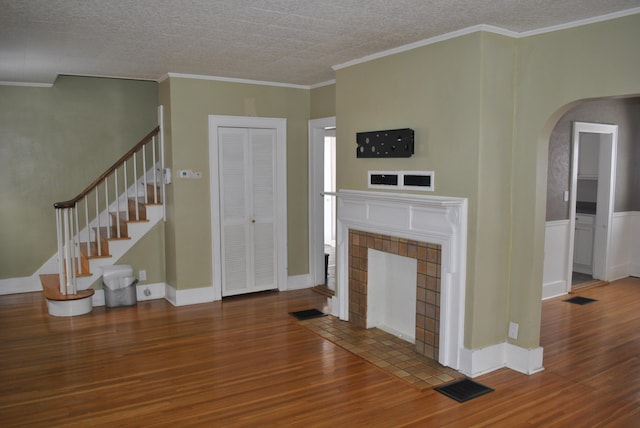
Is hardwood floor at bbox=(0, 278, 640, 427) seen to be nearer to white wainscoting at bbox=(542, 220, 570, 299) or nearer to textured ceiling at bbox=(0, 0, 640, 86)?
white wainscoting at bbox=(542, 220, 570, 299)

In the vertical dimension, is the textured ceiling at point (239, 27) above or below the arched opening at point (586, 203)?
above

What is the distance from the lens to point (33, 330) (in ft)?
15.6

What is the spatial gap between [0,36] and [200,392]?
3083 mm

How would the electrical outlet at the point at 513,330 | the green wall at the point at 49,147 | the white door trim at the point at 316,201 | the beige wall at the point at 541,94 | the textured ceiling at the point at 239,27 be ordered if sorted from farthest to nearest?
the white door trim at the point at 316,201, the green wall at the point at 49,147, the electrical outlet at the point at 513,330, the beige wall at the point at 541,94, the textured ceiling at the point at 239,27

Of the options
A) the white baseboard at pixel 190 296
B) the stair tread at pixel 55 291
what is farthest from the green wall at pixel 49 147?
the white baseboard at pixel 190 296

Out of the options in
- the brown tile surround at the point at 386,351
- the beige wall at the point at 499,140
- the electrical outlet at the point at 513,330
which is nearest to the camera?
the beige wall at the point at 499,140

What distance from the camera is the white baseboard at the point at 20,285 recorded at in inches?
240

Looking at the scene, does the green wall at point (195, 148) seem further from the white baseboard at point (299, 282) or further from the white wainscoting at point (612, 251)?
the white wainscoting at point (612, 251)

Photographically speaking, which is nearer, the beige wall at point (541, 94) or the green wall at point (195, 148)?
the beige wall at point (541, 94)

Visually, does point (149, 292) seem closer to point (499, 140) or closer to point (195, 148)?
point (195, 148)

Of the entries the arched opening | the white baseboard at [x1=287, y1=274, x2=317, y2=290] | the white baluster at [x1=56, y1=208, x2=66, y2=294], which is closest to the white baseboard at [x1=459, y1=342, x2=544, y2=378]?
the arched opening

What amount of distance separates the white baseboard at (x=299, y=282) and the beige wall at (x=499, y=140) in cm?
286

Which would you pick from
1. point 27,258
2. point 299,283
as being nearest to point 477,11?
point 299,283

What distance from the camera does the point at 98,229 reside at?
552cm
